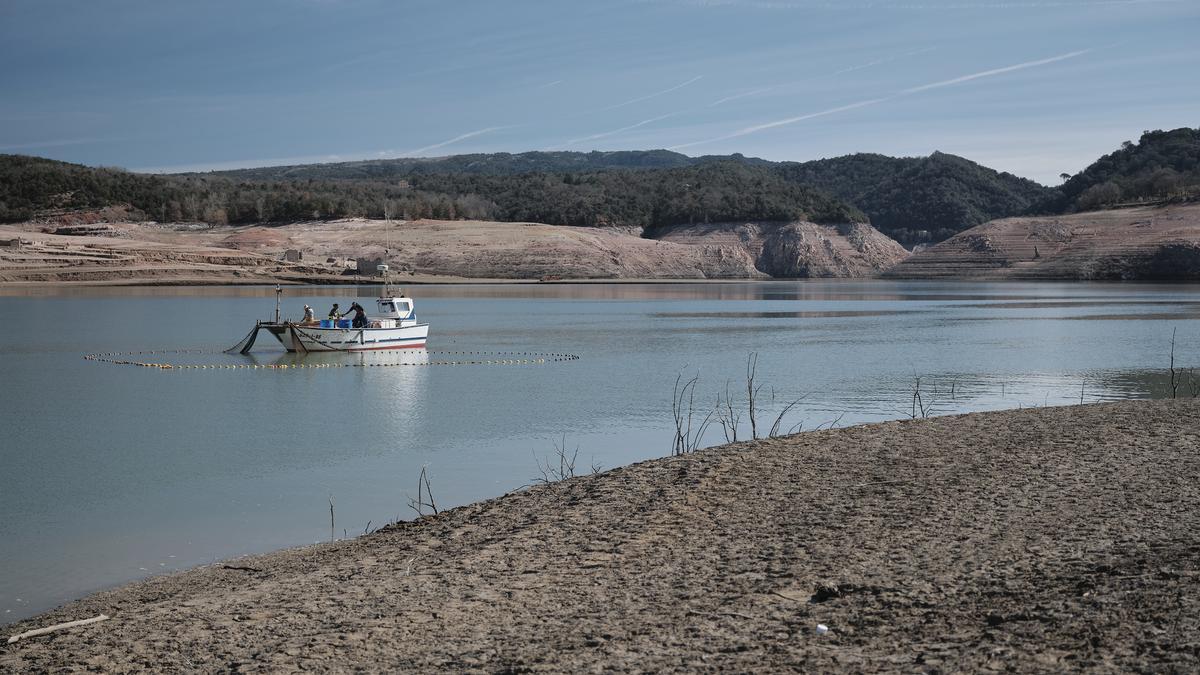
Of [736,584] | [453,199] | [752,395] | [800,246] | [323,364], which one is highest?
[453,199]

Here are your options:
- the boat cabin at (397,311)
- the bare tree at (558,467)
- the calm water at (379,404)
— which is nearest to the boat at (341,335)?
the boat cabin at (397,311)

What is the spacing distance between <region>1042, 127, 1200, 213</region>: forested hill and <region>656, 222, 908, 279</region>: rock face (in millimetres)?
22356

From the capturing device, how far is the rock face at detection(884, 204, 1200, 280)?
109 m

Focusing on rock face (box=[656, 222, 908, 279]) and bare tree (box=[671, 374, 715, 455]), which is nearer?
bare tree (box=[671, 374, 715, 455])

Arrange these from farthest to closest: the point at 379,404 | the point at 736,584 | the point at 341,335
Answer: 1. the point at 341,335
2. the point at 379,404
3. the point at 736,584

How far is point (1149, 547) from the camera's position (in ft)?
28.2

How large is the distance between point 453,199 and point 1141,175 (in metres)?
85.6

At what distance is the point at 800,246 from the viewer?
143 meters

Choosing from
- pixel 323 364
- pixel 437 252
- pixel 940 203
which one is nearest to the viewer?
pixel 323 364

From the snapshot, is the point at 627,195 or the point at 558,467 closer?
the point at 558,467

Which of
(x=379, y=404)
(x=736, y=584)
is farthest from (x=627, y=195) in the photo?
(x=736, y=584)

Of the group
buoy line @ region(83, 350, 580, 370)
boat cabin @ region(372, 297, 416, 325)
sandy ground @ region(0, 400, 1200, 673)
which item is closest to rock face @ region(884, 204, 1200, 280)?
boat cabin @ region(372, 297, 416, 325)

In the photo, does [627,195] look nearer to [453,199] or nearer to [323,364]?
[453,199]

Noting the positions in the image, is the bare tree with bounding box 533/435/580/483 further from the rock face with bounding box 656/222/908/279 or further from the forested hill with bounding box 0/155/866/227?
the rock face with bounding box 656/222/908/279
